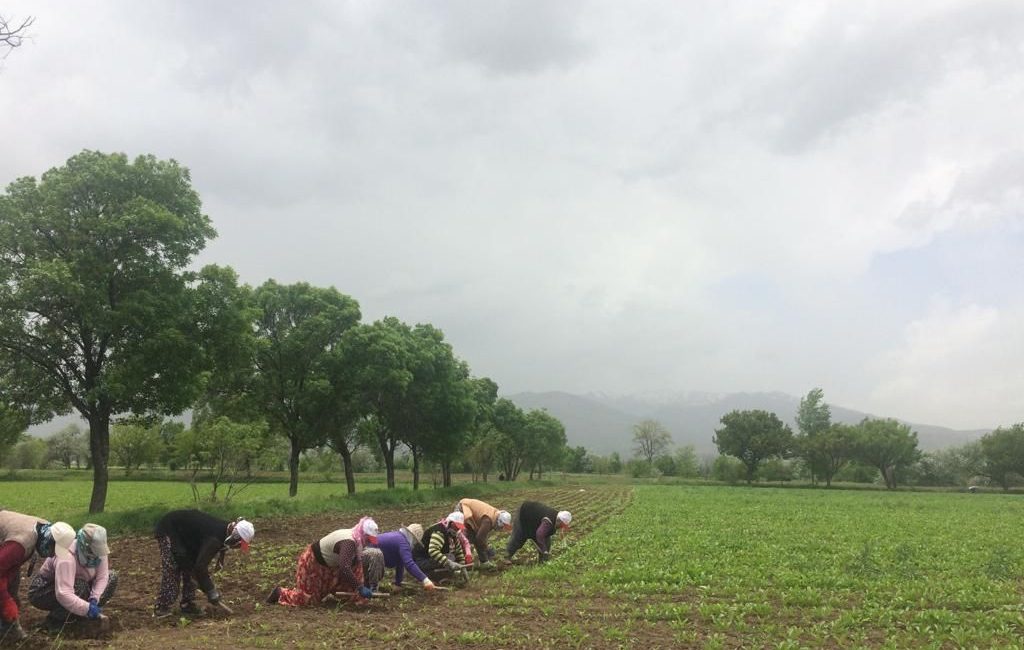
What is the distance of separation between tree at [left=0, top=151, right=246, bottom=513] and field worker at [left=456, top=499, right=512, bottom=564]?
1209cm

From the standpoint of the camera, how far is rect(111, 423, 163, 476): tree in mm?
74812

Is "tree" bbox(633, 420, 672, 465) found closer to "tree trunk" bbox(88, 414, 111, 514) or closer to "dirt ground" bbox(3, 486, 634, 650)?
"tree trunk" bbox(88, 414, 111, 514)

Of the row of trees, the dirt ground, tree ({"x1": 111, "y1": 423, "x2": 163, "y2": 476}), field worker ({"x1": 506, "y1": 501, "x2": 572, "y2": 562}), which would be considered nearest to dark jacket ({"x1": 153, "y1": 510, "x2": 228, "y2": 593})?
the dirt ground

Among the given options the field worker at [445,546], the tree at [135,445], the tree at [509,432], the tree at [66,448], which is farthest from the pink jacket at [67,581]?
the tree at [66,448]

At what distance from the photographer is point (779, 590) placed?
12.0m

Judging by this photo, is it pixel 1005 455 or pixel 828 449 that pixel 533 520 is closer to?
pixel 828 449

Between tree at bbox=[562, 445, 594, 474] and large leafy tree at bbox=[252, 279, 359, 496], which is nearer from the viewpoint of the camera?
large leafy tree at bbox=[252, 279, 359, 496]

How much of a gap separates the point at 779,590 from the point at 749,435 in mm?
87475

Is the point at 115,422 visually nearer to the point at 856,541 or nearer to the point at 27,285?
the point at 27,285

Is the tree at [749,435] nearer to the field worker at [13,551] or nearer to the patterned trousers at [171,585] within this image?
the patterned trousers at [171,585]

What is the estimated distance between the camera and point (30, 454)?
96.2m

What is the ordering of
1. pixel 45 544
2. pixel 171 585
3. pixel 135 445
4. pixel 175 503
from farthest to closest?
pixel 135 445, pixel 175 503, pixel 171 585, pixel 45 544

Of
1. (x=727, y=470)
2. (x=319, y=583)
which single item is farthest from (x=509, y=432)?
(x=319, y=583)

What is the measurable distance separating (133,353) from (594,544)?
612 inches
